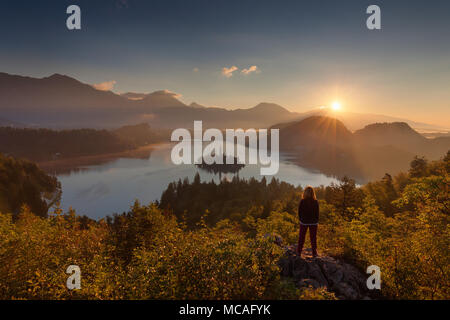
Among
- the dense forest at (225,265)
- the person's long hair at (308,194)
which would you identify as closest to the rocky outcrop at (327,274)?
the dense forest at (225,265)

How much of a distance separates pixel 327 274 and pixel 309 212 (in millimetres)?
2692

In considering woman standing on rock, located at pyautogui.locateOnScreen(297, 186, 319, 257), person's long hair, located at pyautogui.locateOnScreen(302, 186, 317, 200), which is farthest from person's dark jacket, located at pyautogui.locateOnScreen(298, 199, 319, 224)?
person's long hair, located at pyautogui.locateOnScreen(302, 186, 317, 200)

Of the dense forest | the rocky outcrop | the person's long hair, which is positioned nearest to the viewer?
the dense forest

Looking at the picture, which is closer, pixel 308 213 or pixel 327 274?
pixel 327 274

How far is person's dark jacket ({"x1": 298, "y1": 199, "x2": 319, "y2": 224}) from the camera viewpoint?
10.0 m

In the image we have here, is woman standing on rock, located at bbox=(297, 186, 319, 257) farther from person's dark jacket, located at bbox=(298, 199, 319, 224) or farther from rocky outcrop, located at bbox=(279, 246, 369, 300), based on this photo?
rocky outcrop, located at bbox=(279, 246, 369, 300)

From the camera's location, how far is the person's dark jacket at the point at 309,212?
10.0m

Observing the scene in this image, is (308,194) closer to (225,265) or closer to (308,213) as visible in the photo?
(308,213)

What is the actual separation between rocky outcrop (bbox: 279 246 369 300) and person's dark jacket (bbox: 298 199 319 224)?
5.64 ft

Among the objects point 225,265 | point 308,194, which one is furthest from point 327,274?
point 225,265

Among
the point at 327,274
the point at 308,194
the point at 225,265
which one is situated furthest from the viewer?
the point at 308,194

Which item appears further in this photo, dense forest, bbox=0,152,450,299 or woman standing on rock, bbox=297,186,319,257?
woman standing on rock, bbox=297,186,319,257

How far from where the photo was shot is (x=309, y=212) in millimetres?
10039
